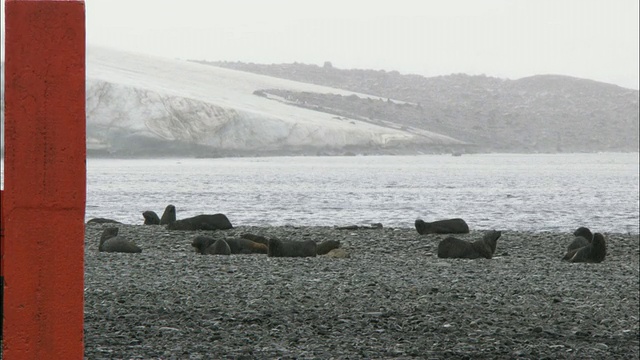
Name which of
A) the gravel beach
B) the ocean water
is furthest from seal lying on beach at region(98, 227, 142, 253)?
the ocean water

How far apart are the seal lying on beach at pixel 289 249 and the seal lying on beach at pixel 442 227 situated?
15.7 feet

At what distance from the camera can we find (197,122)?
62125mm

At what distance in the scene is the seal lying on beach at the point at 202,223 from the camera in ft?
54.1

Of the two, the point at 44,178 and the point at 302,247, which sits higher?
the point at 44,178

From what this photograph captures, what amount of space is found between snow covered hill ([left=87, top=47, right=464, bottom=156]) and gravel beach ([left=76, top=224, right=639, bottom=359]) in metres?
47.7

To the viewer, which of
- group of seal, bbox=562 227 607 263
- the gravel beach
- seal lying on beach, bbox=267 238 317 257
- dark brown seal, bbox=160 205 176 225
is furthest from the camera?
dark brown seal, bbox=160 205 176 225

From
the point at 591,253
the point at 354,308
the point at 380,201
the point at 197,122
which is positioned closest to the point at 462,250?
the point at 591,253

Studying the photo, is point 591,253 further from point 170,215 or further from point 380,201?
point 380,201

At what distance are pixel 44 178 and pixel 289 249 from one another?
31.9 ft

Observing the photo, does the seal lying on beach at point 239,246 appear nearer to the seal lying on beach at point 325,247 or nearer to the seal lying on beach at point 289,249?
the seal lying on beach at point 289,249

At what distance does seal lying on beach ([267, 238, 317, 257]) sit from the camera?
39.1 ft

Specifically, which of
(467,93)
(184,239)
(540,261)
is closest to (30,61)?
(540,261)

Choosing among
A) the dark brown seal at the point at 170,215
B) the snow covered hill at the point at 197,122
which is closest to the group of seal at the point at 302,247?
the dark brown seal at the point at 170,215

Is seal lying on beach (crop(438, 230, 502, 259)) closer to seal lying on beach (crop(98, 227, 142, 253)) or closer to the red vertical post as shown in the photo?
seal lying on beach (crop(98, 227, 142, 253))
